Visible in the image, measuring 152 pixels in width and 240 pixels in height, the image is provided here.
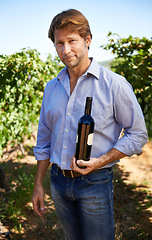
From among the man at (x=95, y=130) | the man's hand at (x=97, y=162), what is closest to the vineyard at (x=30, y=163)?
the man at (x=95, y=130)

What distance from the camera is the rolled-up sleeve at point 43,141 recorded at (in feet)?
6.77

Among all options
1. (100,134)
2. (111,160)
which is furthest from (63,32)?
(111,160)

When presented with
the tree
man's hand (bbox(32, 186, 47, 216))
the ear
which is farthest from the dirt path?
the ear

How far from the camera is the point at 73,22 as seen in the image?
1.67 meters

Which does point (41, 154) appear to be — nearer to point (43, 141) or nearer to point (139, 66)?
point (43, 141)

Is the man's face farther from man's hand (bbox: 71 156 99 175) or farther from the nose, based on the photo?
man's hand (bbox: 71 156 99 175)

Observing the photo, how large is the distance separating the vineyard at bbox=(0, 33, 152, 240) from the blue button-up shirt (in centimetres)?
213

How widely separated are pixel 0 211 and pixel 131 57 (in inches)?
138

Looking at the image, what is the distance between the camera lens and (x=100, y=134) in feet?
5.65

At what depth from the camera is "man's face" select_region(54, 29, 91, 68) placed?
1.69 meters

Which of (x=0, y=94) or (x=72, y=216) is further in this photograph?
(x=0, y=94)

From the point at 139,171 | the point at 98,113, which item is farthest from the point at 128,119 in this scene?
the point at 139,171

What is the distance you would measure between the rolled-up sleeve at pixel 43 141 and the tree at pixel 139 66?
2.54 meters

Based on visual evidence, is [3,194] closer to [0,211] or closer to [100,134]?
[0,211]
